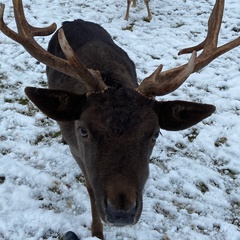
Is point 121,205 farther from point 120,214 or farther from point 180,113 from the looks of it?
point 180,113

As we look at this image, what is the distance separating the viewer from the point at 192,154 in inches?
223

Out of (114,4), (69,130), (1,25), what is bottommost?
(114,4)

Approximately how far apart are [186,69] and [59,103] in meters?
1.07

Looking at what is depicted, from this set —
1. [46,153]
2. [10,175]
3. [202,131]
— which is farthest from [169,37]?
[10,175]

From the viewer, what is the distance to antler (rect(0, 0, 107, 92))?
3139 mm

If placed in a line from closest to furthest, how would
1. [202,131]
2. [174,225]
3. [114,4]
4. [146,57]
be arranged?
[174,225] < [202,131] < [146,57] < [114,4]

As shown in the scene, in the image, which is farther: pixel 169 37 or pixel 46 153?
pixel 169 37

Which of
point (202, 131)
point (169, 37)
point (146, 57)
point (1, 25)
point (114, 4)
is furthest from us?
point (114, 4)

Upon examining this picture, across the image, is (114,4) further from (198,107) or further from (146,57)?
(198,107)

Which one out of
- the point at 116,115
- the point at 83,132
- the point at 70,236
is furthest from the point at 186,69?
the point at 70,236

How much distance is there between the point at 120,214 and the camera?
2721 mm

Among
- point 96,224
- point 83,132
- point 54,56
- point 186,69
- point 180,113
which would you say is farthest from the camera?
point 96,224

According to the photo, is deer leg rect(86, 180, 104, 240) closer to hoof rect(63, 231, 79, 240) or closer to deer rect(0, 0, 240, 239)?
hoof rect(63, 231, 79, 240)

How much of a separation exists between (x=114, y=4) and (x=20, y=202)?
24.5 ft
